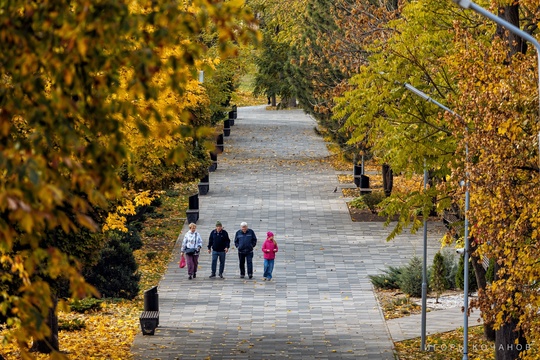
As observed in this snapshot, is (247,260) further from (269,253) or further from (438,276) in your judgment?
(438,276)

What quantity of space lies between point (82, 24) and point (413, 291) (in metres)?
19.1

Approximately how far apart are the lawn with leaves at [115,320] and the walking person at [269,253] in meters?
2.83

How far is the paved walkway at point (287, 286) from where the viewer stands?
65.4ft

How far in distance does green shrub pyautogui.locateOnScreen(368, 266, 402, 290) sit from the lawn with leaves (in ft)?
18.3

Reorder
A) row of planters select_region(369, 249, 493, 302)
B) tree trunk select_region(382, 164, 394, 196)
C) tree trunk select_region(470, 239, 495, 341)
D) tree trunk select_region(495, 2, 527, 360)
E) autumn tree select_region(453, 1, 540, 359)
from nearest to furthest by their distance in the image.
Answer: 1. autumn tree select_region(453, 1, 540, 359)
2. tree trunk select_region(495, 2, 527, 360)
3. tree trunk select_region(470, 239, 495, 341)
4. row of planters select_region(369, 249, 493, 302)
5. tree trunk select_region(382, 164, 394, 196)

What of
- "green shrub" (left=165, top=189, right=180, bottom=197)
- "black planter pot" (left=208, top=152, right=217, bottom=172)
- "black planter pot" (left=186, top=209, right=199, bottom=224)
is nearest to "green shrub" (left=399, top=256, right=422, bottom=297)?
"black planter pot" (left=186, top=209, right=199, bottom=224)

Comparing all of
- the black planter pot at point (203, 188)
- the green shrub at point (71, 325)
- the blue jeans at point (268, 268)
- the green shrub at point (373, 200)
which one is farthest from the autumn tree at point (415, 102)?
the black planter pot at point (203, 188)

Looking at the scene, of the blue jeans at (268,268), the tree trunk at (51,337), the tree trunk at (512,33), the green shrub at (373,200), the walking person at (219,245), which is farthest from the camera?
the green shrub at (373,200)

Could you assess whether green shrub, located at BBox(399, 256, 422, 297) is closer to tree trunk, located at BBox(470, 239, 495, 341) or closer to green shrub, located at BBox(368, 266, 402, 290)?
green shrub, located at BBox(368, 266, 402, 290)

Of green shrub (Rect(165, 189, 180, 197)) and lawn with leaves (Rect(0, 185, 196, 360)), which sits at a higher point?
green shrub (Rect(165, 189, 180, 197))

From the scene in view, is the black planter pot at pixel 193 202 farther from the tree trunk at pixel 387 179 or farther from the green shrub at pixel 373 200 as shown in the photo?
the tree trunk at pixel 387 179

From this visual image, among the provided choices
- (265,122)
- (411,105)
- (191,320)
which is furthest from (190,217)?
(265,122)

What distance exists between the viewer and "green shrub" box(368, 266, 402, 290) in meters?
25.6

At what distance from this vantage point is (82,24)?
6.75 m
